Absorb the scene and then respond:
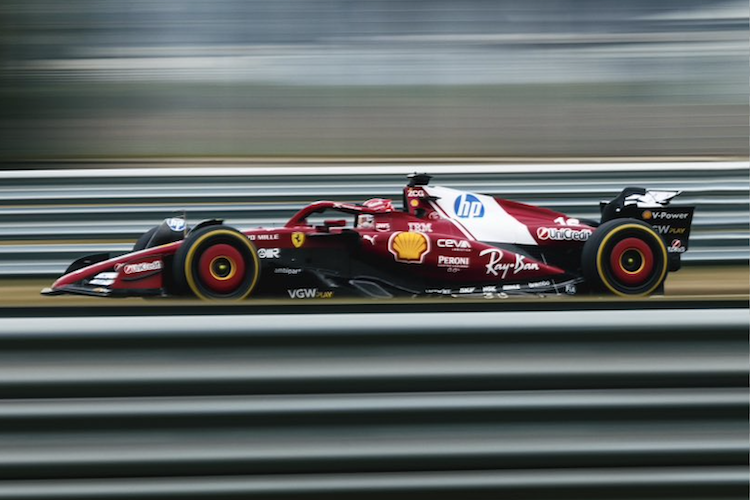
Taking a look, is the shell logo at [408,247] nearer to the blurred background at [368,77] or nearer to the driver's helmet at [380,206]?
the driver's helmet at [380,206]

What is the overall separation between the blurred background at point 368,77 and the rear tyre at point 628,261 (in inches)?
109

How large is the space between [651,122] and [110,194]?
15.4ft

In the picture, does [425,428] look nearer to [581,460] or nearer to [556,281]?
[581,460]

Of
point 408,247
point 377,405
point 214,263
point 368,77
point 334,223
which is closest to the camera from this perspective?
point 377,405

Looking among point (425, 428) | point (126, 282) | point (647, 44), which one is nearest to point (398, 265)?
point (126, 282)

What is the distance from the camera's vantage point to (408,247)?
534cm

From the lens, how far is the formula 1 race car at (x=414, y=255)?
16.5ft

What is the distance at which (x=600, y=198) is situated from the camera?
275 inches

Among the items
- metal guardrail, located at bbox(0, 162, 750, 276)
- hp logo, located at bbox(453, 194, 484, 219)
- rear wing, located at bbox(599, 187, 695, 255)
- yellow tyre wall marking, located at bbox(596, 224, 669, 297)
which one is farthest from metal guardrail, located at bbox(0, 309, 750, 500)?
metal guardrail, located at bbox(0, 162, 750, 276)

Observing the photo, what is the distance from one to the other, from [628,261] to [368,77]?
337 centimetres

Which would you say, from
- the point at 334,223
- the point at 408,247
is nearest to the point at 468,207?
the point at 408,247

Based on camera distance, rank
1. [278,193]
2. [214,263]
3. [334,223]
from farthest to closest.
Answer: [278,193] < [334,223] < [214,263]

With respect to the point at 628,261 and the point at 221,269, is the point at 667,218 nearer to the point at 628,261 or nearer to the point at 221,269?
the point at 628,261

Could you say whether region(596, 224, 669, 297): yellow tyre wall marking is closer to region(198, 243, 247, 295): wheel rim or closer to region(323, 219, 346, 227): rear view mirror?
region(323, 219, 346, 227): rear view mirror
